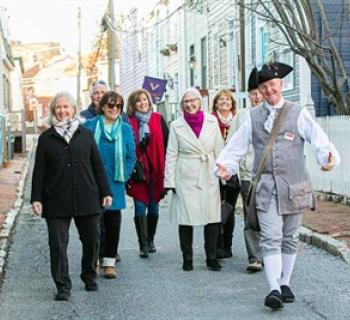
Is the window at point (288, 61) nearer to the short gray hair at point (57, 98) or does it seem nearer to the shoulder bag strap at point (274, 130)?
the short gray hair at point (57, 98)

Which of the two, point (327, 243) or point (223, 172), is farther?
point (327, 243)

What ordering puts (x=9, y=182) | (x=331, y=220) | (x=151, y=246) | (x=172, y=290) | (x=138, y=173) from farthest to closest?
(x=9, y=182) < (x=331, y=220) < (x=151, y=246) < (x=138, y=173) < (x=172, y=290)

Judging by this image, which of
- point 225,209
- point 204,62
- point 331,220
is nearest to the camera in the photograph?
point 225,209

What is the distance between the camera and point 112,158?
26.9 feet

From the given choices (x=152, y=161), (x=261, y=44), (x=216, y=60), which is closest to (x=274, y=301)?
(x=152, y=161)

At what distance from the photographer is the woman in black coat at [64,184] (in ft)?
23.1

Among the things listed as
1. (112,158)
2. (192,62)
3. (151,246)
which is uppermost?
(192,62)

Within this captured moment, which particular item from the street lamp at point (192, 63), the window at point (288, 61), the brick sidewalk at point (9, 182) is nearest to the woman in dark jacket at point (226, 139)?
the brick sidewalk at point (9, 182)

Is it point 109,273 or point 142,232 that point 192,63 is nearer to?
point 142,232

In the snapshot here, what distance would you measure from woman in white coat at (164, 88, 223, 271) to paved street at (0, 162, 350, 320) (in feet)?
1.19

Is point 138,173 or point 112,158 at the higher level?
point 112,158

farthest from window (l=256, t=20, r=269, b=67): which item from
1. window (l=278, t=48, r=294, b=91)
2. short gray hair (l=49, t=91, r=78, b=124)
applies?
short gray hair (l=49, t=91, r=78, b=124)

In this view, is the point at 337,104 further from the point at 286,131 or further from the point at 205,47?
the point at 205,47

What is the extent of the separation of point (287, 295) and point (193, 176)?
200cm
